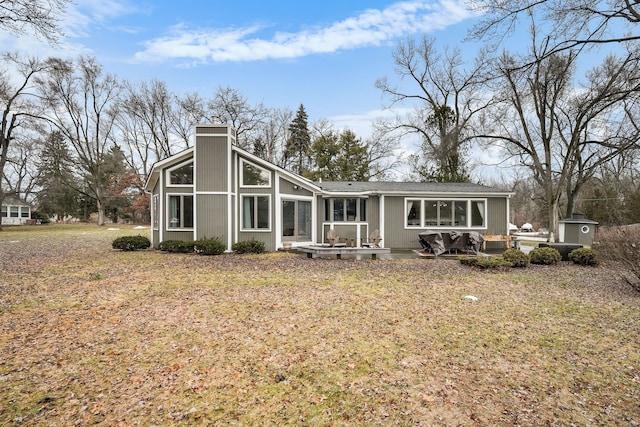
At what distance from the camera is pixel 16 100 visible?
83.4ft

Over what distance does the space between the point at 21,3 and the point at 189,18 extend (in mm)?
7230

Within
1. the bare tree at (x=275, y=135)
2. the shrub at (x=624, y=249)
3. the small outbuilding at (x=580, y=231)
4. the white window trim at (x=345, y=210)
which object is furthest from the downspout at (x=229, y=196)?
the bare tree at (x=275, y=135)

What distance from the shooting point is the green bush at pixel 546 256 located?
10.8 metres

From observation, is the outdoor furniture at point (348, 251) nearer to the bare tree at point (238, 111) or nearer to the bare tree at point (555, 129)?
the bare tree at point (555, 129)

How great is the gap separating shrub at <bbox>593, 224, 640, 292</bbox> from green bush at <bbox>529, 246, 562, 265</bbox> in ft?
6.51

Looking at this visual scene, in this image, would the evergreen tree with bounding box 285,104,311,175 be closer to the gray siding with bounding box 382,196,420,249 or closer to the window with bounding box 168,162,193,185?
the gray siding with bounding box 382,196,420,249

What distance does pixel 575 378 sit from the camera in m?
3.64

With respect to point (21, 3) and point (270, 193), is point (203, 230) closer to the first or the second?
point (270, 193)

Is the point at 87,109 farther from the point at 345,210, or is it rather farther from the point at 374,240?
the point at 374,240

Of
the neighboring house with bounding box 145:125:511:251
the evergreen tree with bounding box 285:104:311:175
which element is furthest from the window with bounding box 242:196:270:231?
the evergreen tree with bounding box 285:104:311:175

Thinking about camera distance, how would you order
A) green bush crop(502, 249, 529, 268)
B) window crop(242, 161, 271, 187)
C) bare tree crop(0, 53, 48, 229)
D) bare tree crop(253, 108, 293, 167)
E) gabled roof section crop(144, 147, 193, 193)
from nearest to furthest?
green bush crop(502, 249, 529, 268), gabled roof section crop(144, 147, 193, 193), window crop(242, 161, 271, 187), bare tree crop(0, 53, 48, 229), bare tree crop(253, 108, 293, 167)

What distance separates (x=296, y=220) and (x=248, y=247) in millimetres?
2569

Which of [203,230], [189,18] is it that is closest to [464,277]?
[203,230]

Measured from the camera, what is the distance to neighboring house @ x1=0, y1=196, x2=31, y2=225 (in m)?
39.8
